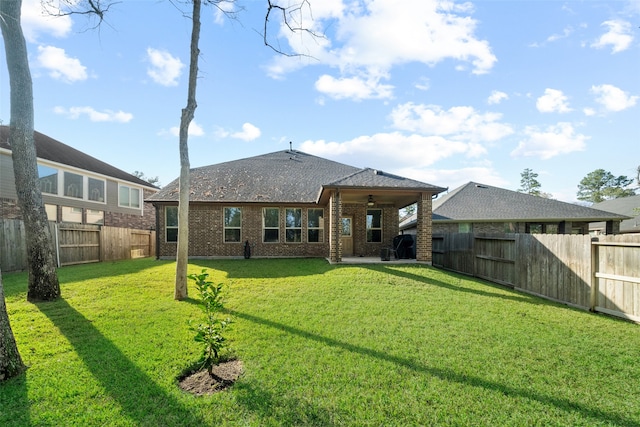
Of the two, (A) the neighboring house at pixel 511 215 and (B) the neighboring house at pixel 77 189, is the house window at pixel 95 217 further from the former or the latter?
(A) the neighboring house at pixel 511 215

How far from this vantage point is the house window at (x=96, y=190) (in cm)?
1755

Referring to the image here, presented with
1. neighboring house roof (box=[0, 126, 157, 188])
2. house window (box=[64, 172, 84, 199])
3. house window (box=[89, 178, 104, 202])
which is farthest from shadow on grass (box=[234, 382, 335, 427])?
house window (box=[89, 178, 104, 202])

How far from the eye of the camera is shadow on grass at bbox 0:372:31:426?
2516mm

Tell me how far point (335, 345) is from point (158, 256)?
1215 centimetres

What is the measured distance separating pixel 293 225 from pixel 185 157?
7.57 metres

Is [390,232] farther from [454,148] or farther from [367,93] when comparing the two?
[454,148]

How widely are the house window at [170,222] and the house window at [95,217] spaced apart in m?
7.60

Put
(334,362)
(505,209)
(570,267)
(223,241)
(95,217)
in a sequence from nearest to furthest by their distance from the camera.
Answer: (334,362) < (570,267) < (223,241) < (505,209) < (95,217)

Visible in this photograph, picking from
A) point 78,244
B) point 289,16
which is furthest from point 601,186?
point 78,244

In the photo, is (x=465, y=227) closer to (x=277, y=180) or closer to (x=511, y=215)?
(x=511, y=215)

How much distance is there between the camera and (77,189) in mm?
16656

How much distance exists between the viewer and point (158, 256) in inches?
529

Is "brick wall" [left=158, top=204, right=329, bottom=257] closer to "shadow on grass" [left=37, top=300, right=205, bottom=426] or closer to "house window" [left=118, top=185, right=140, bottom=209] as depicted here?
"shadow on grass" [left=37, top=300, right=205, bottom=426]

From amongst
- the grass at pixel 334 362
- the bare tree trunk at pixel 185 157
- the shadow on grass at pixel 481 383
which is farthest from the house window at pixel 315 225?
the shadow on grass at pixel 481 383
